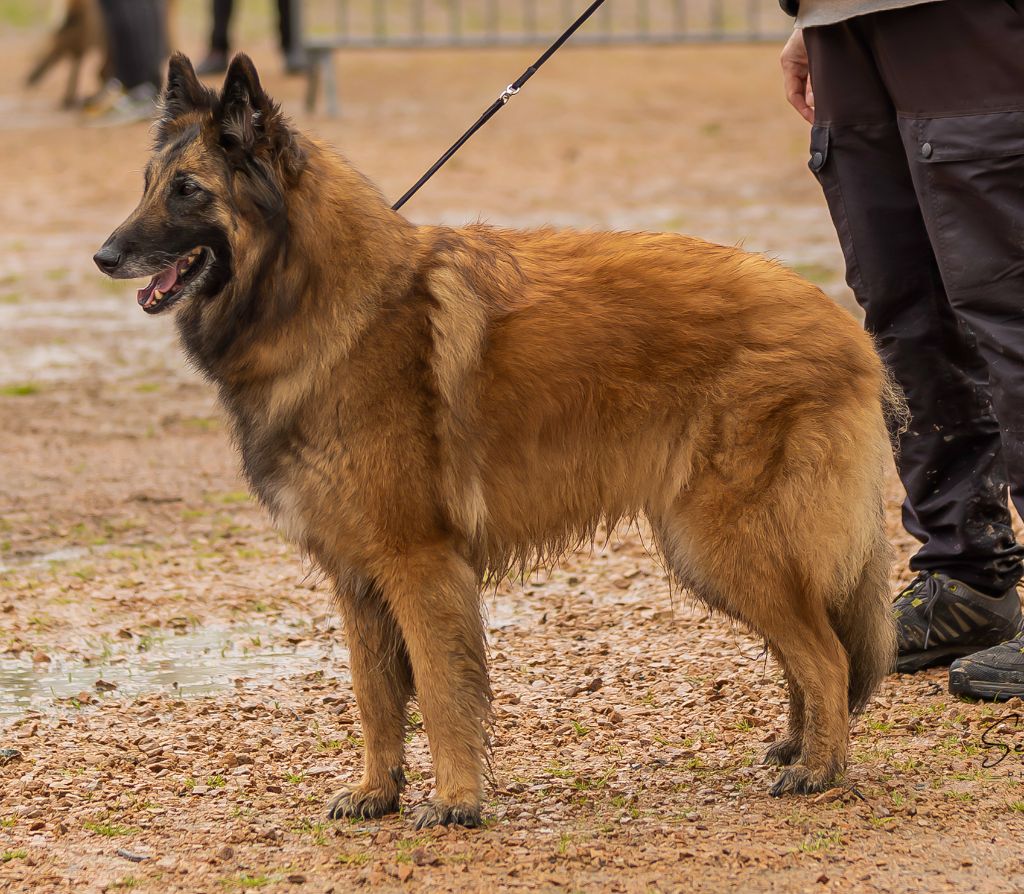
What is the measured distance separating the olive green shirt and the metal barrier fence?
12.1 metres

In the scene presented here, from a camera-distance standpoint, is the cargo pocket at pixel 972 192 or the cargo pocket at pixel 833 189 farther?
the cargo pocket at pixel 833 189

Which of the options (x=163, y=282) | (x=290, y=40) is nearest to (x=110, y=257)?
(x=163, y=282)

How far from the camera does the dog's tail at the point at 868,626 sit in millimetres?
4035

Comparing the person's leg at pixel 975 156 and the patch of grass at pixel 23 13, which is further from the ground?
the patch of grass at pixel 23 13

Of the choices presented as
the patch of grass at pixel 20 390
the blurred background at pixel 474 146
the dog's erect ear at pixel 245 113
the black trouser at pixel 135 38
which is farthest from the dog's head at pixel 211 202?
the black trouser at pixel 135 38

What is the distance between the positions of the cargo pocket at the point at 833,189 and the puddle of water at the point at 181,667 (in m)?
2.15

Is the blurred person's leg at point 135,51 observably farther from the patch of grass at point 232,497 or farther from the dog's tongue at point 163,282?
the dog's tongue at point 163,282

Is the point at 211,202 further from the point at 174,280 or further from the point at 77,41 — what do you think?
the point at 77,41

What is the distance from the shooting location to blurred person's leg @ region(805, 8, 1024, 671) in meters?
4.37

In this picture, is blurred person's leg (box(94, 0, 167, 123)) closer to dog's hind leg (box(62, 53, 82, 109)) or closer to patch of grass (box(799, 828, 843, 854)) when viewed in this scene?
dog's hind leg (box(62, 53, 82, 109))

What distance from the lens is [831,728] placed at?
155 inches

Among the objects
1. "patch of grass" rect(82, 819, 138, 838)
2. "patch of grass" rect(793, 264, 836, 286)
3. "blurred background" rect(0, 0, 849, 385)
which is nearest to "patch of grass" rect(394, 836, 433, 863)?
"patch of grass" rect(82, 819, 138, 838)

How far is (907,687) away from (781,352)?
4.70 feet

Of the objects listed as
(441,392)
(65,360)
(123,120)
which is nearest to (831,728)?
(441,392)
